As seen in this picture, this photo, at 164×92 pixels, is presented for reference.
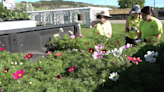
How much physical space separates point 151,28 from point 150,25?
0.07 meters

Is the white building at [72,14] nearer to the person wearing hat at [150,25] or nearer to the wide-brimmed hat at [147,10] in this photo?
the person wearing hat at [150,25]

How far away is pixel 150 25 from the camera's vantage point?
131 inches

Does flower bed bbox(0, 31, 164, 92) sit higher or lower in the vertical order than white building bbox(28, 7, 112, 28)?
lower

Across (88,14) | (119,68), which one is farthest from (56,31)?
(88,14)

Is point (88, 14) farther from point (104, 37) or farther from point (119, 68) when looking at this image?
point (119, 68)

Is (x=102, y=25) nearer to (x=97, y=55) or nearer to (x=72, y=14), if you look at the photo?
(x=97, y=55)

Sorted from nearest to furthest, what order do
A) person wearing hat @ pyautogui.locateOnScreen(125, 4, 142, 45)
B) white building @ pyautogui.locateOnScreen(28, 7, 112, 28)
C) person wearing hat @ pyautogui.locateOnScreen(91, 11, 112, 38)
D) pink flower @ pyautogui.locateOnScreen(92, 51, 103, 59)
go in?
pink flower @ pyautogui.locateOnScreen(92, 51, 103, 59)
person wearing hat @ pyautogui.locateOnScreen(125, 4, 142, 45)
person wearing hat @ pyautogui.locateOnScreen(91, 11, 112, 38)
white building @ pyautogui.locateOnScreen(28, 7, 112, 28)

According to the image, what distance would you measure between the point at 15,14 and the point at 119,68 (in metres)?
4.87

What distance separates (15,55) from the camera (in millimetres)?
3156

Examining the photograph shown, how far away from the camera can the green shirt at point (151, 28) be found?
3215 mm

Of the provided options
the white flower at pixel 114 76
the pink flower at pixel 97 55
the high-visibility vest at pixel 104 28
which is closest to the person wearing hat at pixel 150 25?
the high-visibility vest at pixel 104 28

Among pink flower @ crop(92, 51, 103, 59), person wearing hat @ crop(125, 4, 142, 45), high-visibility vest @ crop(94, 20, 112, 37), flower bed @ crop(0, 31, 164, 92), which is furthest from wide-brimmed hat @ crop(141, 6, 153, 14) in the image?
pink flower @ crop(92, 51, 103, 59)

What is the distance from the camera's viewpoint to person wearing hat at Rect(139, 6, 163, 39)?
3.18 metres

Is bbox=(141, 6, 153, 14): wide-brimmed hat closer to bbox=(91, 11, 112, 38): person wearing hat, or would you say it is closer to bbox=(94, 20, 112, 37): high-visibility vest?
bbox=(91, 11, 112, 38): person wearing hat
